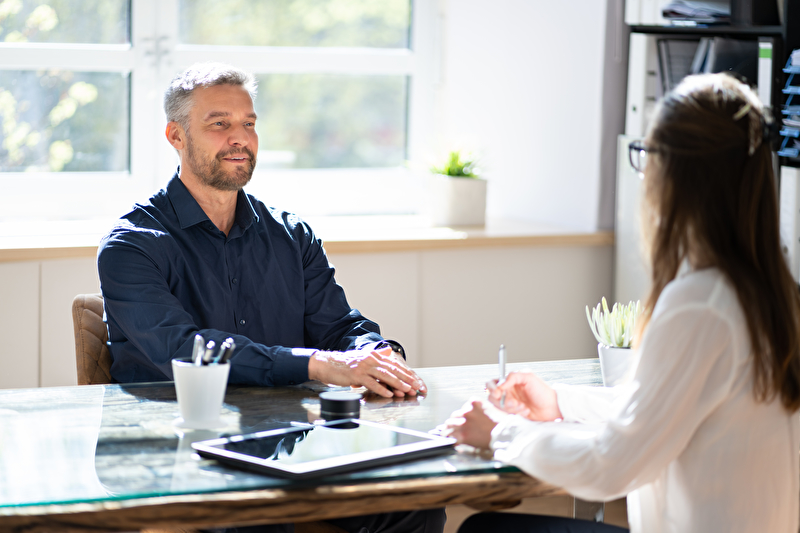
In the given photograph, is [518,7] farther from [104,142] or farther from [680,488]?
[680,488]

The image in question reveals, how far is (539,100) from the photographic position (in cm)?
325

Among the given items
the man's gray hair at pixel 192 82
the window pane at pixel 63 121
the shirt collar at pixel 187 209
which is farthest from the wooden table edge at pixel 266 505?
the window pane at pixel 63 121

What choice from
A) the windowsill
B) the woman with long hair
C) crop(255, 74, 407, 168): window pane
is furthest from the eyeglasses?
crop(255, 74, 407, 168): window pane

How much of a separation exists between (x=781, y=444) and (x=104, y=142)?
2665mm

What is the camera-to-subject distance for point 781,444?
114 centimetres

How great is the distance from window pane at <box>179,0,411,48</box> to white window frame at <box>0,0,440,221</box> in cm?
4

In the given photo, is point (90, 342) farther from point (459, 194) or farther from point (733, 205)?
point (459, 194)

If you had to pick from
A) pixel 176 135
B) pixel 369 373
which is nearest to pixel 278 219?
pixel 176 135

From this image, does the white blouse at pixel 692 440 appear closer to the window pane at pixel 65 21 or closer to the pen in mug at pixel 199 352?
the pen in mug at pixel 199 352

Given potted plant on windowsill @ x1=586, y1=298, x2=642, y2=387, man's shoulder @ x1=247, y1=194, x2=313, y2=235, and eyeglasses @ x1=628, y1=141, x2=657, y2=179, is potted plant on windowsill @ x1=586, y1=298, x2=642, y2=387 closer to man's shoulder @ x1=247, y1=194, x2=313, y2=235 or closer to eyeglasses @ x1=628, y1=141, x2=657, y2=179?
eyeglasses @ x1=628, y1=141, x2=657, y2=179

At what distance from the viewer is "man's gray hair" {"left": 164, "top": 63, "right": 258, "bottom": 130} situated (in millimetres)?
2055

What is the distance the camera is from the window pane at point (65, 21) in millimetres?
3031

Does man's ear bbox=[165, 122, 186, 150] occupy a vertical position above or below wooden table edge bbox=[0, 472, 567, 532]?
above

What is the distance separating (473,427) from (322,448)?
0.70ft
